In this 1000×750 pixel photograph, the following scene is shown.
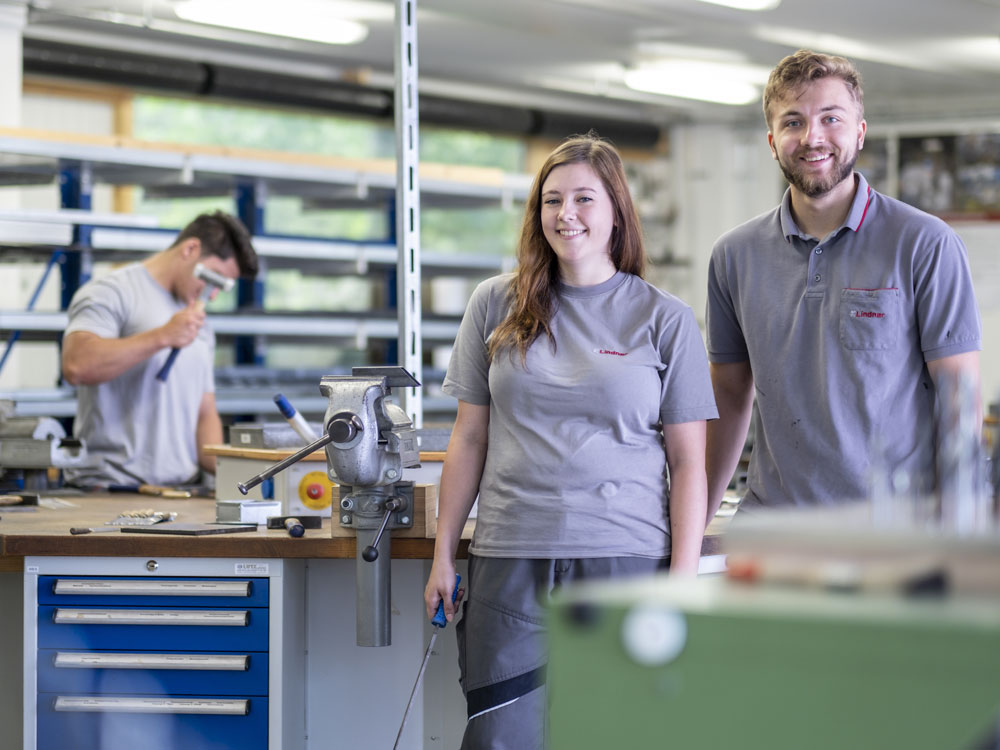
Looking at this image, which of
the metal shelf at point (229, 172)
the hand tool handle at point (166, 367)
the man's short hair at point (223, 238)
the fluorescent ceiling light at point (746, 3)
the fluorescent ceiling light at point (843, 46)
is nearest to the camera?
the hand tool handle at point (166, 367)

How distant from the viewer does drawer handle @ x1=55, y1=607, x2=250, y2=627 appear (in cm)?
233

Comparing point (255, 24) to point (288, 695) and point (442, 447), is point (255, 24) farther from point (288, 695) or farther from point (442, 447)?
point (288, 695)

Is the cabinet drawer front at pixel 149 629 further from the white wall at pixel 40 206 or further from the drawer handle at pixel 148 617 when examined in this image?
the white wall at pixel 40 206

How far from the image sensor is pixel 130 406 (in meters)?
3.64

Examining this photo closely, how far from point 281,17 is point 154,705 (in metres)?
3.95

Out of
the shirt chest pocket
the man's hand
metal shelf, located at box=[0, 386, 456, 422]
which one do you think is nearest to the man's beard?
the shirt chest pocket

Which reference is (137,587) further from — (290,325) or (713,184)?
(713,184)

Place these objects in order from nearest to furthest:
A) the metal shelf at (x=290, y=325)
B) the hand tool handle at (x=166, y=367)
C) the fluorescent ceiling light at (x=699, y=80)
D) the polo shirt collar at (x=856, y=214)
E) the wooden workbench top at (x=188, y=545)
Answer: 1. the polo shirt collar at (x=856, y=214)
2. the wooden workbench top at (x=188, y=545)
3. the hand tool handle at (x=166, y=367)
4. the metal shelf at (x=290, y=325)
5. the fluorescent ceiling light at (x=699, y=80)

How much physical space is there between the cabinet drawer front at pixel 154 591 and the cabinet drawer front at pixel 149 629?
0.02 meters

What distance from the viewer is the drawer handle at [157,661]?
2330mm

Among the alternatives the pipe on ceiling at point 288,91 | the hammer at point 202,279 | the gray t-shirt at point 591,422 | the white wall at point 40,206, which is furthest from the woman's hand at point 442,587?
the white wall at point 40,206

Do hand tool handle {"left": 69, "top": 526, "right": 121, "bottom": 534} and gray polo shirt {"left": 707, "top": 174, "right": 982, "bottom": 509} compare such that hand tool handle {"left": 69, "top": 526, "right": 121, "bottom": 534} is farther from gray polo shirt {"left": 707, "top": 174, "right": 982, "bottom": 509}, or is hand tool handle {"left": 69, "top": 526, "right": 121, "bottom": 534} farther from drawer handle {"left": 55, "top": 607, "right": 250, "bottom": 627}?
gray polo shirt {"left": 707, "top": 174, "right": 982, "bottom": 509}

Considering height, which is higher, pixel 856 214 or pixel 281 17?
pixel 281 17

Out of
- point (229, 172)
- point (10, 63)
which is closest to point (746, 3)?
point (229, 172)
